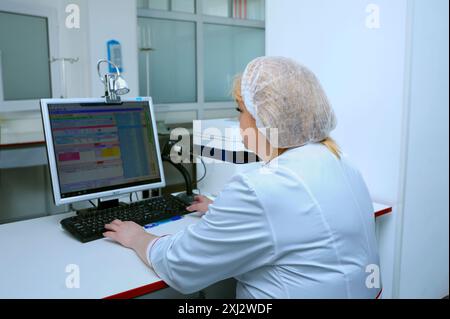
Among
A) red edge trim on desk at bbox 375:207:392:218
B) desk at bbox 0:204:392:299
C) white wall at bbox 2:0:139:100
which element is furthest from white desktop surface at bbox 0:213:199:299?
white wall at bbox 2:0:139:100

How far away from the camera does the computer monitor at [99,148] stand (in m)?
1.36

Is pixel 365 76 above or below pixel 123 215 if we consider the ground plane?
above

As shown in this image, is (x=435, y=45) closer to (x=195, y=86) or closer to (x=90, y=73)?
(x=90, y=73)

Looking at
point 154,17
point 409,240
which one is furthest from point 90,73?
point 409,240

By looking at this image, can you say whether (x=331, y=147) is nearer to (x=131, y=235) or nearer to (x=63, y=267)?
(x=131, y=235)

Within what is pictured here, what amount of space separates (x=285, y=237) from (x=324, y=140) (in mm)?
307

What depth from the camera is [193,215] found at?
1.59 meters

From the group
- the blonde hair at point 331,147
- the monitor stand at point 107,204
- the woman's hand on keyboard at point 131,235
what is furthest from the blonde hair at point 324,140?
the monitor stand at point 107,204

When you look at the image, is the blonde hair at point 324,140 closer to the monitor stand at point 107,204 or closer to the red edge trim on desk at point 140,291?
the red edge trim on desk at point 140,291

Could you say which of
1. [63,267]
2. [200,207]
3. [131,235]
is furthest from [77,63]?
[63,267]

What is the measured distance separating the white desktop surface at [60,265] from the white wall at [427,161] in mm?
1085

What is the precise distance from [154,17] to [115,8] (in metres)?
0.73

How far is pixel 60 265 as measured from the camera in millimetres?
1133

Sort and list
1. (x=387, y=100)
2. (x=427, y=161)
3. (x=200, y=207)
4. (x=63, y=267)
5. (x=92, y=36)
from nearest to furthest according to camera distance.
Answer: (x=63, y=267), (x=200, y=207), (x=387, y=100), (x=427, y=161), (x=92, y=36)
